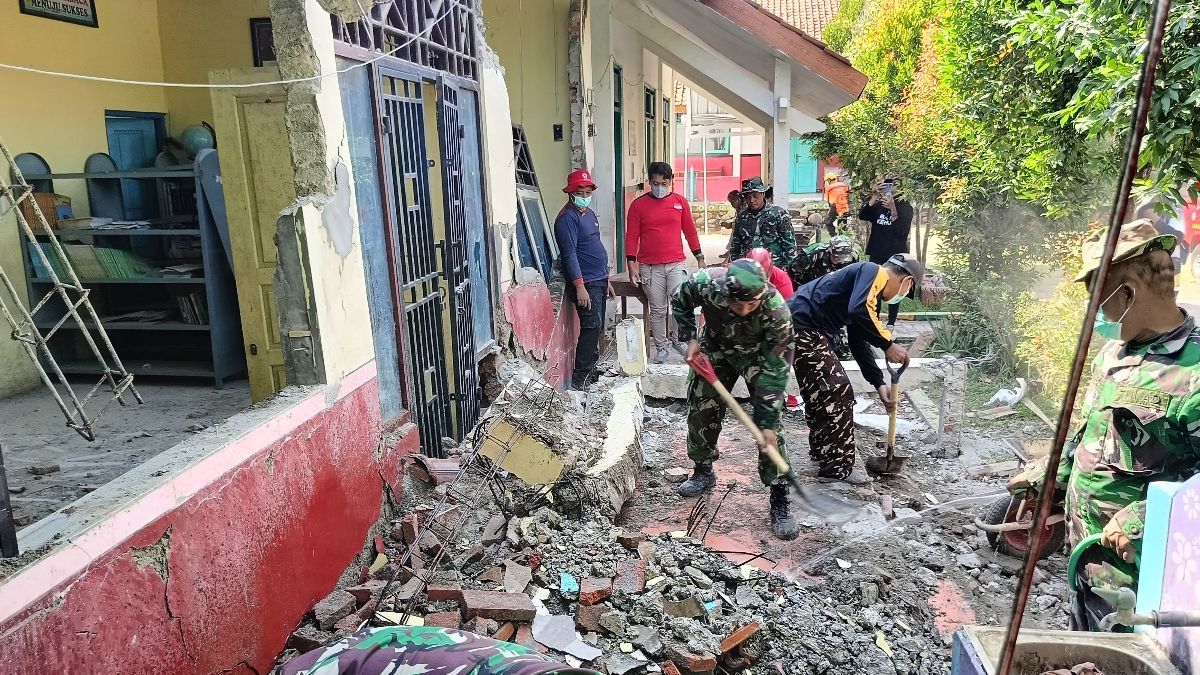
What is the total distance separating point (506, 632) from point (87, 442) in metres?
2.86

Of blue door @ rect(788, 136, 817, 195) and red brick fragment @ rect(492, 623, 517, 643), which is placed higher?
blue door @ rect(788, 136, 817, 195)

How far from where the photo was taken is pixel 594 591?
356 centimetres

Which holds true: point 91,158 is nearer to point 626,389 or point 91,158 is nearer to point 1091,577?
point 626,389

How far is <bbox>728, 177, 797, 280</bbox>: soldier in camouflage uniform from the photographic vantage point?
25.3 feet

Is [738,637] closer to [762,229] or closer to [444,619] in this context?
[444,619]

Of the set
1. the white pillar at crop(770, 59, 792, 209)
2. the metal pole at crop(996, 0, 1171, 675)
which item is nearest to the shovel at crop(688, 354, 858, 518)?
the metal pole at crop(996, 0, 1171, 675)

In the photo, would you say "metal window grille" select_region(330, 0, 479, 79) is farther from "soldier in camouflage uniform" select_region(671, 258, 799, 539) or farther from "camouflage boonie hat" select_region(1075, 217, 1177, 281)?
"camouflage boonie hat" select_region(1075, 217, 1177, 281)

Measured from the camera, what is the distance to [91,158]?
20.1ft

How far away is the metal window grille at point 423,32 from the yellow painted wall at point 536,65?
2.66 meters

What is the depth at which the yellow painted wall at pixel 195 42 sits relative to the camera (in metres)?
7.01

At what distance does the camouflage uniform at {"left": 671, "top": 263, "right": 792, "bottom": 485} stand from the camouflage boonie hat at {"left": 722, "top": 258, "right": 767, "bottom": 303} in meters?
0.13

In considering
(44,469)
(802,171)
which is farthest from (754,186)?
(802,171)

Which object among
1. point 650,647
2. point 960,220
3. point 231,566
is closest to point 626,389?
point 650,647

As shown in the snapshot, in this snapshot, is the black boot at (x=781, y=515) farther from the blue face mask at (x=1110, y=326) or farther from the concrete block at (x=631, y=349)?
the concrete block at (x=631, y=349)
